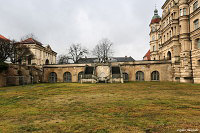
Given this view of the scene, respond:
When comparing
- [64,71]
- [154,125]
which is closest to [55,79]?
[64,71]

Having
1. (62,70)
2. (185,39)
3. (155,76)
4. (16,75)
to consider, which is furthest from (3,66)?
Answer: (185,39)

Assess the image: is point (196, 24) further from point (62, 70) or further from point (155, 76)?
point (62, 70)

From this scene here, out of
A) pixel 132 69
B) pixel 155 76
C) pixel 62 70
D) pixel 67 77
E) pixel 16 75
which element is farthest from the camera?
pixel 62 70

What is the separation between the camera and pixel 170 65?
28344 mm

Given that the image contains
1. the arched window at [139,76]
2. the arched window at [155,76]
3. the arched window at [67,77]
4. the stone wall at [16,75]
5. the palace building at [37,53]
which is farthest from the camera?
the palace building at [37,53]

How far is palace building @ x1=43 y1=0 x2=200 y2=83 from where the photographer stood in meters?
21.9

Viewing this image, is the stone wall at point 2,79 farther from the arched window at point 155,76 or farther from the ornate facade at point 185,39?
the ornate facade at point 185,39

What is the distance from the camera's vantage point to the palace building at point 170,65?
21.9 meters

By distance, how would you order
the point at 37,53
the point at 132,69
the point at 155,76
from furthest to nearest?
the point at 37,53
the point at 132,69
the point at 155,76

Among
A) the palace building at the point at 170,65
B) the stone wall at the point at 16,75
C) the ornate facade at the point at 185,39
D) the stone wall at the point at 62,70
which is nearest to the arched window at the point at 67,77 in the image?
the palace building at the point at 170,65

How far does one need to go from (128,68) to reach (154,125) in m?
28.7

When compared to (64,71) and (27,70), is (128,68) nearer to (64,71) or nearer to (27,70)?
(64,71)

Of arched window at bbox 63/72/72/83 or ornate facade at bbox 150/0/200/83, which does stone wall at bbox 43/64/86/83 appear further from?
ornate facade at bbox 150/0/200/83

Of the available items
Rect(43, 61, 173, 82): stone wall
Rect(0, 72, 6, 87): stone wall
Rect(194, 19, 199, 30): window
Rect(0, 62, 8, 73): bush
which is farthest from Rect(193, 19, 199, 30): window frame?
Rect(0, 72, 6, 87): stone wall
